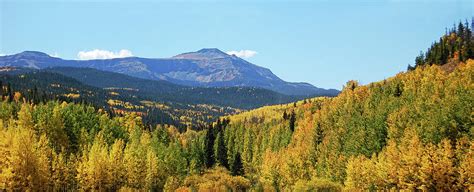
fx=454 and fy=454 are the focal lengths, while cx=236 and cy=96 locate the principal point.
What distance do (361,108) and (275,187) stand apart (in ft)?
138

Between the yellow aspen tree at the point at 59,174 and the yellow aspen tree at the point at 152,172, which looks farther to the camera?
the yellow aspen tree at the point at 152,172

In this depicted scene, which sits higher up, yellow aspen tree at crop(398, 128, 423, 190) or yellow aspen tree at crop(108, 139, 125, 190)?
yellow aspen tree at crop(398, 128, 423, 190)

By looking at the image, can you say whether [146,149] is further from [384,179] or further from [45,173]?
[384,179]

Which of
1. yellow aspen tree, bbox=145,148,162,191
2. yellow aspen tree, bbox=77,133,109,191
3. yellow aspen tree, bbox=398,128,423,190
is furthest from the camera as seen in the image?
yellow aspen tree, bbox=145,148,162,191

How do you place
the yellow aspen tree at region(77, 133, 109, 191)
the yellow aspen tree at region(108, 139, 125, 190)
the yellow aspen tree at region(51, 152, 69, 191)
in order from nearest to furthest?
the yellow aspen tree at region(51, 152, 69, 191) → the yellow aspen tree at region(77, 133, 109, 191) → the yellow aspen tree at region(108, 139, 125, 190)

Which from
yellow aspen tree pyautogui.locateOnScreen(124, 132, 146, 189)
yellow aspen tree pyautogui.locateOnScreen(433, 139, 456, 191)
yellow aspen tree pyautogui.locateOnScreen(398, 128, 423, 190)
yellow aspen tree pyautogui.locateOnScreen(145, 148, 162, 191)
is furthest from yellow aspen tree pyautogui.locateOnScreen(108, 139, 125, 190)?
yellow aspen tree pyautogui.locateOnScreen(433, 139, 456, 191)

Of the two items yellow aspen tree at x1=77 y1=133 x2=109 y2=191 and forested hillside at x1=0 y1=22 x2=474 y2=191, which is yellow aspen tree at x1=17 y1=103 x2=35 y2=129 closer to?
forested hillside at x1=0 y1=22 x2=474 y2=191

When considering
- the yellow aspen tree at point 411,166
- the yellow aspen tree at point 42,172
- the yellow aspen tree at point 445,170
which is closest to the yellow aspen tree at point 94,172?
the yellow aspen tree at point 42,172

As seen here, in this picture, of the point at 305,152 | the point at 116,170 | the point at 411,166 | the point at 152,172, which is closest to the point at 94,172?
the point at 116,170

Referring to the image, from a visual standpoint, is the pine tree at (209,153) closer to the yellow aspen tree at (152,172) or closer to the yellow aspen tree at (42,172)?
the yellow aspen tree at (152,172)

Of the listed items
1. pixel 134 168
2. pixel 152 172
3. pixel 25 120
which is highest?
pixel 25 120

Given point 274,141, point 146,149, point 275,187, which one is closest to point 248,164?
point 274,141

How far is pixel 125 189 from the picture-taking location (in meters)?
109

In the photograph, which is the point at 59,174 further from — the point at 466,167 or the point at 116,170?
the point at 466,167
